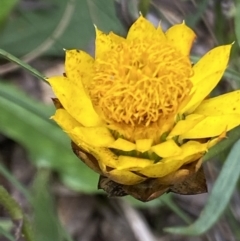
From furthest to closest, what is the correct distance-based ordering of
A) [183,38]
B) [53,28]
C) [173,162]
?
[53,28] → [183,38] → [173,162]

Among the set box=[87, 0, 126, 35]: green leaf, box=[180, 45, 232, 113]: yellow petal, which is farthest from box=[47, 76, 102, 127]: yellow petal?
box=[87, 0, 126, 35]: green leaf

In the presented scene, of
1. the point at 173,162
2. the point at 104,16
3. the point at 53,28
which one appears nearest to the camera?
the point at 173,162

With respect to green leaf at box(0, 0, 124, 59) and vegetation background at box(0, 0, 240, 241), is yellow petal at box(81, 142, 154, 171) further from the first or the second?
green leaf at box(0, 0, 124, 59)

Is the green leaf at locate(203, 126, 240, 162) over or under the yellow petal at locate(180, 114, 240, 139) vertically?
under

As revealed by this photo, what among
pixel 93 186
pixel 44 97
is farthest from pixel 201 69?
pixel 44 97

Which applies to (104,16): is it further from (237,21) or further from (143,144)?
(143,144)

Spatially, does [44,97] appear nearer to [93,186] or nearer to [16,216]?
[93,186]

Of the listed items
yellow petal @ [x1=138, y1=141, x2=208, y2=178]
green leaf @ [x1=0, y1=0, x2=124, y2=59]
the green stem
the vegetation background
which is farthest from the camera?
green leaf @ [x1=0, y1=0, x2=124, y2=59]

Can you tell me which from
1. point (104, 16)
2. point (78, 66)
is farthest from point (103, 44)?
point (104, 16)
